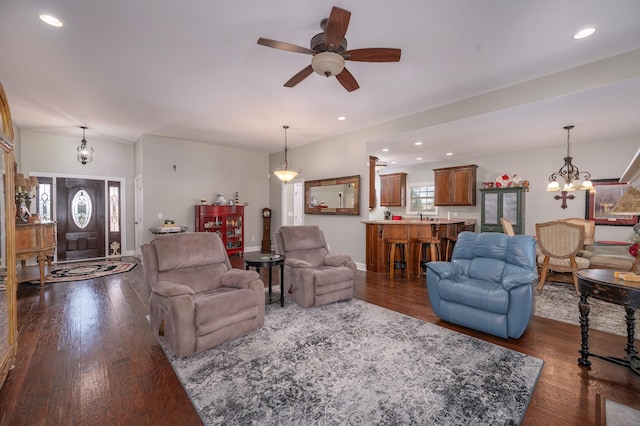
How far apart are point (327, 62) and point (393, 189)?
24.8 feet

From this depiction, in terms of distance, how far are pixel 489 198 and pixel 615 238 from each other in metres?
2.40

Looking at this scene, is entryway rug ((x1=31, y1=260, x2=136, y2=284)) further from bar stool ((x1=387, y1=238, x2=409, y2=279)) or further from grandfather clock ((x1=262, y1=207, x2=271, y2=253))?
bar stool ((x1=387, y1=238, x2=409, y2=279))

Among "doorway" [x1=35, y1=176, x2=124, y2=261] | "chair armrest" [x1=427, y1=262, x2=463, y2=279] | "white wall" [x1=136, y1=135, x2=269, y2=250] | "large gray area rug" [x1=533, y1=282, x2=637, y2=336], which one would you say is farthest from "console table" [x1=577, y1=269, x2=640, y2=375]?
"doorway" [x1=35, y1=176, x2=124, y2=261]

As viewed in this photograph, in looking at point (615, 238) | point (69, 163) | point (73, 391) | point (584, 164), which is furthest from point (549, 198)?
point (69, 163)

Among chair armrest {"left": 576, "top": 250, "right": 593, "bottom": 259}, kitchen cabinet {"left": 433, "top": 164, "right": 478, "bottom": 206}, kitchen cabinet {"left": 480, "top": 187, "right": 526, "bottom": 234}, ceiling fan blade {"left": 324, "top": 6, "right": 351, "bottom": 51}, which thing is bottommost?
chair armrest {"left": 576, "top": 250, "right": 593, "bottom": 259}

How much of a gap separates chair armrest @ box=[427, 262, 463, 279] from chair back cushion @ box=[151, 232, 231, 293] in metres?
2.39

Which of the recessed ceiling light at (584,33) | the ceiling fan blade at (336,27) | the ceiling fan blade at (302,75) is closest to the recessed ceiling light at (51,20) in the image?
the ceiling fan blade at (302,75)

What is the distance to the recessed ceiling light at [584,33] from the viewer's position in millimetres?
2648

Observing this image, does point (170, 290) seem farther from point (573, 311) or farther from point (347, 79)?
point (573, 311)

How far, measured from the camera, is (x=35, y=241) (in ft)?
14.3

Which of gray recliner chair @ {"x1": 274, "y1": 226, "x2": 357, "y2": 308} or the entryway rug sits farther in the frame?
the entryway rug

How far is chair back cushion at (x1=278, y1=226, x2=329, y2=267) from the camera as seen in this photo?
4.22 metres

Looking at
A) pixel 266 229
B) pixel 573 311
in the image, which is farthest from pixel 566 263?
pixel 266 229

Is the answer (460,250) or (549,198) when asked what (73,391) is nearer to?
(460,250)
